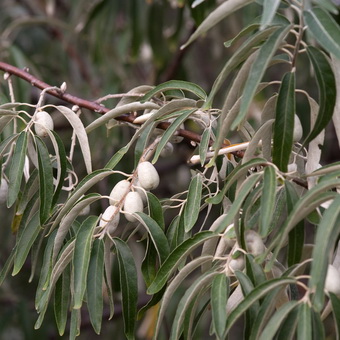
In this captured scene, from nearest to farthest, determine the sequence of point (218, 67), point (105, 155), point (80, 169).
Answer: point (105, 155) → point (80, 169) → point (218, 67)

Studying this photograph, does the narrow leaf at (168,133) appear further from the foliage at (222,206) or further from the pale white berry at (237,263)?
the pale white berry at (237,263)

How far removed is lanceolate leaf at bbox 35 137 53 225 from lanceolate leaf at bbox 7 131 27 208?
0.02 metres

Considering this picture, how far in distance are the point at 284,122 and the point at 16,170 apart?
0.35 m

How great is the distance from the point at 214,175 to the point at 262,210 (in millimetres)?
263

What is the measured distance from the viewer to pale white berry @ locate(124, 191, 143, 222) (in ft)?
3.01

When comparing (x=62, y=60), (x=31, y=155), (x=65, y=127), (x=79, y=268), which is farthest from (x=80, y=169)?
(x=79, y=268)

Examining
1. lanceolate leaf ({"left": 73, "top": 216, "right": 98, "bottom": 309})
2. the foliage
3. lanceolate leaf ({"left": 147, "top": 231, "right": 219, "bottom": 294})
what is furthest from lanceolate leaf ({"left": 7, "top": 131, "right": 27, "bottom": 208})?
lanceolate leaf ({"left": 147, "top": 231, "right": 219, "bottom": 294})

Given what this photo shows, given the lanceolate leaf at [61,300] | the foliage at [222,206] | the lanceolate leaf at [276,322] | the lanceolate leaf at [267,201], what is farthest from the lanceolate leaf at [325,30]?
the lanceolate leaf at [61,300]

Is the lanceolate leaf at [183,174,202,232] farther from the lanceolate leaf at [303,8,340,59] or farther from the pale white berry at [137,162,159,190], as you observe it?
the lanceolate leaf at [303,8,340,59]

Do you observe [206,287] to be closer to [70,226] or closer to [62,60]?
[70,226]

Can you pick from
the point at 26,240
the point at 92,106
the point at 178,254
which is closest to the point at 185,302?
the point at 178,254

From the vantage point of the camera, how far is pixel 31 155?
3.41 feet

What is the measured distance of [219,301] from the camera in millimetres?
785

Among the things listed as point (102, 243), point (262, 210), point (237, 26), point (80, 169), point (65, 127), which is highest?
point (262, 210)
